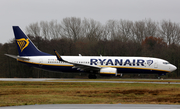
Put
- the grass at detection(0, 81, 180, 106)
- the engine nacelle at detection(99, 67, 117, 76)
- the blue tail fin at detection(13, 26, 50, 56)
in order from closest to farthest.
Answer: the grass at detection(0, 81, 180, 106)
the engine nacelle at detection(99, 67, 117, 76)
the blue tail fin at detection(13, 26, 50, 56)

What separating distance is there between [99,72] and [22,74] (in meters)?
23.1

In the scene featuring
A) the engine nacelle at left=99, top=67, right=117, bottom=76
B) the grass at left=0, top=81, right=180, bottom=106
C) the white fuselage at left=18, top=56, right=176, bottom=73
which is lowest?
the grass at left=0, top=81, right=180, bottom=106

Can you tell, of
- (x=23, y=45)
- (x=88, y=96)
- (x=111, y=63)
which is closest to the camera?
(x=88, y=96)

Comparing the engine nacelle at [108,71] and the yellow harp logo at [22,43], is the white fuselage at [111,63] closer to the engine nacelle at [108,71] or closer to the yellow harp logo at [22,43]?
the engine nacelle at [108,71]

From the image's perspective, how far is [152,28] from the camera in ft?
290

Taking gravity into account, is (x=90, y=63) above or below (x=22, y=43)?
below

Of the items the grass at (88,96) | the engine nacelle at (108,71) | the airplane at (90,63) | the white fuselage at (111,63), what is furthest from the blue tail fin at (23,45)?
the grass at (88,96)

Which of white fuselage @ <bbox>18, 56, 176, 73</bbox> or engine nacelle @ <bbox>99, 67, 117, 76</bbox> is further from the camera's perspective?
white fuselage @ <bbox>18, 56, 176, 73</bbox>

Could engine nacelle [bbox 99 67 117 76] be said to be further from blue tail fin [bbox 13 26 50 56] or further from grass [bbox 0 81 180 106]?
grass [bbox 0 81 180 106]

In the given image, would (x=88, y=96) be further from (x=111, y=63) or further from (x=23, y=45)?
(x=23, y=45)

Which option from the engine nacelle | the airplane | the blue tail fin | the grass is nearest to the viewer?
the grass

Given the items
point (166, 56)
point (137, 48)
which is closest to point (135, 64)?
point (166, 56)

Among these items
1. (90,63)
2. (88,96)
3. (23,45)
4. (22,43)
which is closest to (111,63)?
(90,63)

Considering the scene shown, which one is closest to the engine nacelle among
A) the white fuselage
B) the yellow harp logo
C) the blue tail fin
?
the white fuselage
